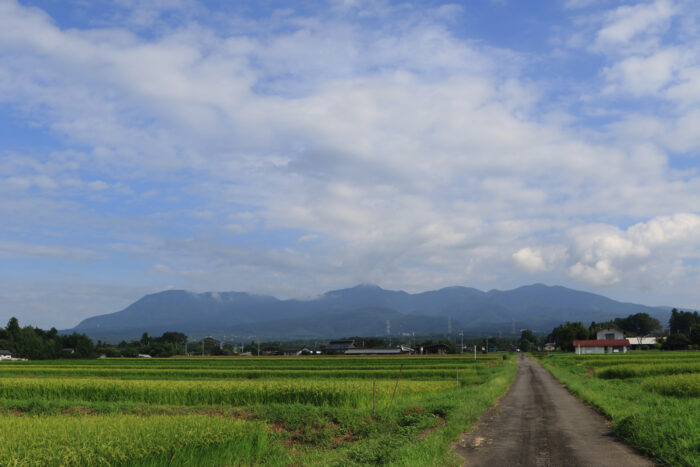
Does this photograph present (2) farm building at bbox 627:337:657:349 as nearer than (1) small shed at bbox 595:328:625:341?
No

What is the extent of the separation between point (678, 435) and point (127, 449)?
14262 millimetres

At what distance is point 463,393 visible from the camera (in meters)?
27.4

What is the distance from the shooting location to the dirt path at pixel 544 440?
1262 cm

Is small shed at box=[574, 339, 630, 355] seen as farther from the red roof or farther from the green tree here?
the green tree

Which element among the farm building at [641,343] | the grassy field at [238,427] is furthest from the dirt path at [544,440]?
the farm building at [641,343]

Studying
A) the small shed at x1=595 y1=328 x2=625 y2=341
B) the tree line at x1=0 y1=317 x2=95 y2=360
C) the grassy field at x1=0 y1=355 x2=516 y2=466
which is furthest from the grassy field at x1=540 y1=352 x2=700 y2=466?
the tree line at x1=0 y1=317 x2=95 y2=360

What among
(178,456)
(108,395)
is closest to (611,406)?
(178,456)

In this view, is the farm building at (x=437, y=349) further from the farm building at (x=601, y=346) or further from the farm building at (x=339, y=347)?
the farm building at (x=601, y=346)

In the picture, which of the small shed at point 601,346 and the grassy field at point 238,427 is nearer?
the grassy field at point 238,427

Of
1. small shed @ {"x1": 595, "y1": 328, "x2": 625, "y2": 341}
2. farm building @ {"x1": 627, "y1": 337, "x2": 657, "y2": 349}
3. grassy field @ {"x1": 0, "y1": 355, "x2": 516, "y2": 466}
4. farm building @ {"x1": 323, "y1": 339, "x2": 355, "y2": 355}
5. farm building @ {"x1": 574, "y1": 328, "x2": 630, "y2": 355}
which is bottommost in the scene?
farm building @ {"x1": 323, "y1": 339, "x2": 355, "y2": 355}

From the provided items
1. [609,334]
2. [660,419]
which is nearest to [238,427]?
[660,419]

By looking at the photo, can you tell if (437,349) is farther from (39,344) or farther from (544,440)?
Result: (544,440)

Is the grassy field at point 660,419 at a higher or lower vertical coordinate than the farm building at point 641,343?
higher

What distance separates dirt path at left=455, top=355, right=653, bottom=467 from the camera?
12625mm
